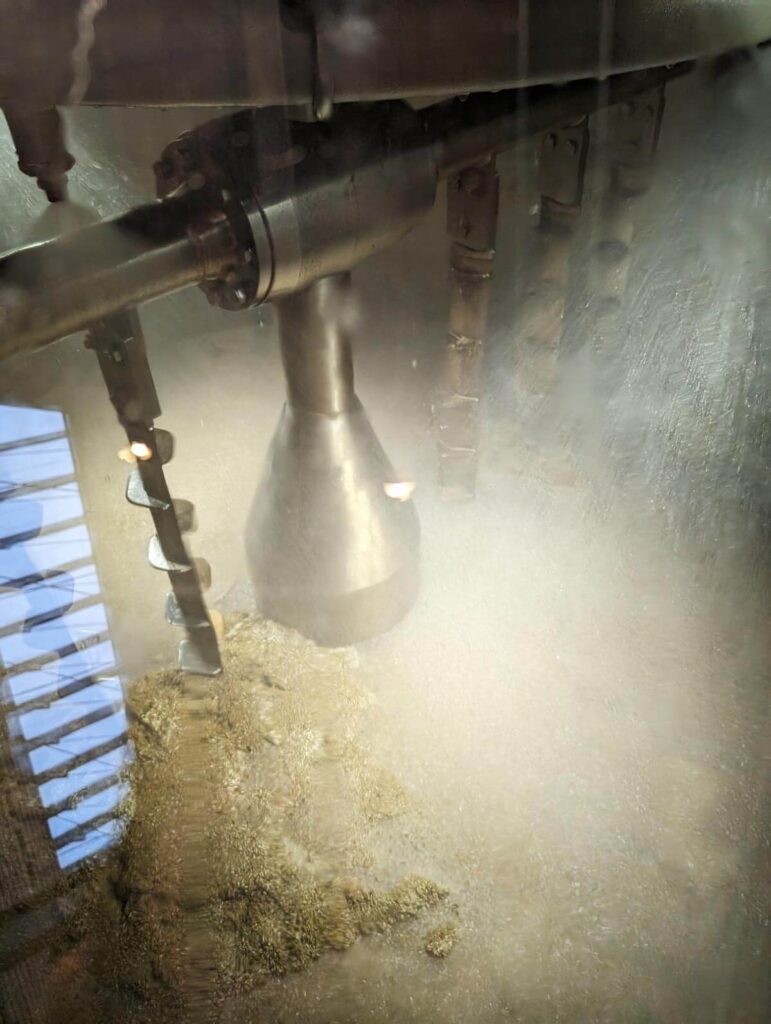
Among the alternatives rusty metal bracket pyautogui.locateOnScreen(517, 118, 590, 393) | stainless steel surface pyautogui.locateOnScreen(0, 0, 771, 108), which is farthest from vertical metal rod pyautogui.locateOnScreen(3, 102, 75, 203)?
rusty metal bracket pyautogui.locateOnScreen(517, 118, 590, 393)

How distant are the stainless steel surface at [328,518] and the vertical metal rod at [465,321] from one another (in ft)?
0.49

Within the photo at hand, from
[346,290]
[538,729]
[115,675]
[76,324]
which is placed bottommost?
[538,729]

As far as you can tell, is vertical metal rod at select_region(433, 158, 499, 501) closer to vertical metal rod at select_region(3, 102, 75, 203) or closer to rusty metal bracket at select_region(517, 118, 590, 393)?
rusty metal bracket at select_region(517, 118, 590, 393)

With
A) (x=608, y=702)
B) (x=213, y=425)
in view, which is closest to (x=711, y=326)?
(x=608, y=702)

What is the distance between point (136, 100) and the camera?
528 mm

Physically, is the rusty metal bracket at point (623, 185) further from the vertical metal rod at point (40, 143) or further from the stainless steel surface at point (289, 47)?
the vertical metal rod at point (40, 143)

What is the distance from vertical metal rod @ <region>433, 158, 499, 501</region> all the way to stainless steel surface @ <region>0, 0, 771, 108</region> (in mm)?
232

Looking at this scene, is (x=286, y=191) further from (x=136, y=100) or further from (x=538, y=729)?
(x=538, y=729)

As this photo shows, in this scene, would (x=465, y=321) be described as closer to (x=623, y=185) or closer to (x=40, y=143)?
(x=623, y=185)

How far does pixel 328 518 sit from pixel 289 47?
576mm

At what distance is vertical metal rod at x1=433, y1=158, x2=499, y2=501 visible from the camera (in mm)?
996

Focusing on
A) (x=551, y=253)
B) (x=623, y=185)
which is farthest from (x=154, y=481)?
(x=623, y=185)

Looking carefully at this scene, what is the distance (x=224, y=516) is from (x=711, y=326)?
0.81 metres

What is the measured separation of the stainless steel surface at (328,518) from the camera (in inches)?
38.3
